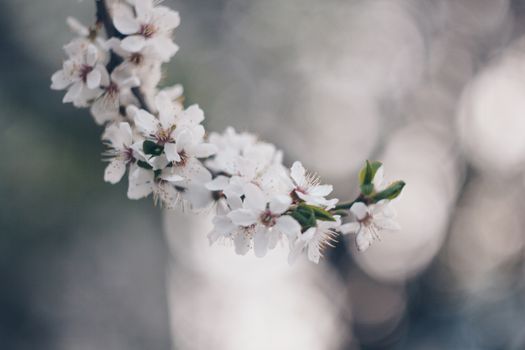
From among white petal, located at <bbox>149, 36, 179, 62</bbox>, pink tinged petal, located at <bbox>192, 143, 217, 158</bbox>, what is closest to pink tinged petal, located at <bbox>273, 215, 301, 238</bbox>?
pink tinged petal, located at <bbox>192, 143, 217, 158</bbox>

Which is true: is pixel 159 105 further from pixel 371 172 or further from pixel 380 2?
pixel 380 2

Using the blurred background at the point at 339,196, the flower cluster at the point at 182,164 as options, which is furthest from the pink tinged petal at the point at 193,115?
the blurred background at the point at 339,196

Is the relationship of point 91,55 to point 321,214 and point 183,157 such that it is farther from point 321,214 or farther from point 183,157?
point 321,214

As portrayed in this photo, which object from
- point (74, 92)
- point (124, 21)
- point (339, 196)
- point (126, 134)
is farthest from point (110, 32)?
point (339, 196)

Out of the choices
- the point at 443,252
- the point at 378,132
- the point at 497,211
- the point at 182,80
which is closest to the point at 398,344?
the point at 443,252

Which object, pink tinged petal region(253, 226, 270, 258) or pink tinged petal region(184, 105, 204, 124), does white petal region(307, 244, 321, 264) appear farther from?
pink tinged petal region(184, 105, 204, 124)

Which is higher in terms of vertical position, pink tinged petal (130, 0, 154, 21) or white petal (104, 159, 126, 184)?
pink tinged petal (130, 0, 154, 21)
